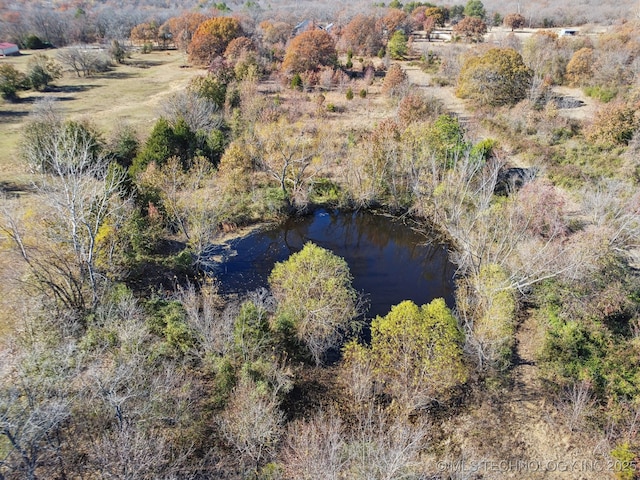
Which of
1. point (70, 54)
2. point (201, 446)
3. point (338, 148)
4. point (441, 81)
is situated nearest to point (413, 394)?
point (201, 446)

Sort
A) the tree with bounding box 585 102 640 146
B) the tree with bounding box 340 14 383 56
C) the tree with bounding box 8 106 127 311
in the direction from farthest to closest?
the tree with bounding box 340 14 383 56, the tree with bounding box 585 102 640 146, the tree with bounding box 8 106 127 311

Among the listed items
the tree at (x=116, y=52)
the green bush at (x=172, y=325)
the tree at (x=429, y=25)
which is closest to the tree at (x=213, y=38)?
the tree at (x=116, y=52)

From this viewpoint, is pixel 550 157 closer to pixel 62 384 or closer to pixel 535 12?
pixel 62 384

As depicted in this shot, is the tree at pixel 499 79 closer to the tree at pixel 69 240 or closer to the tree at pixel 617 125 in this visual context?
the tree at pixel 617 125

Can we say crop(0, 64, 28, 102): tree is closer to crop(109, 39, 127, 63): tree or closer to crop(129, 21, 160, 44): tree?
crop(109, 39, 127, 63): tree

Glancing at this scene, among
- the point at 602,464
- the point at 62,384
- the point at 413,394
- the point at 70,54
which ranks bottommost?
the point at 602,464

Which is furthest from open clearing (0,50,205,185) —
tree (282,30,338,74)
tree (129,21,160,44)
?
tree (282,30,338,74)
